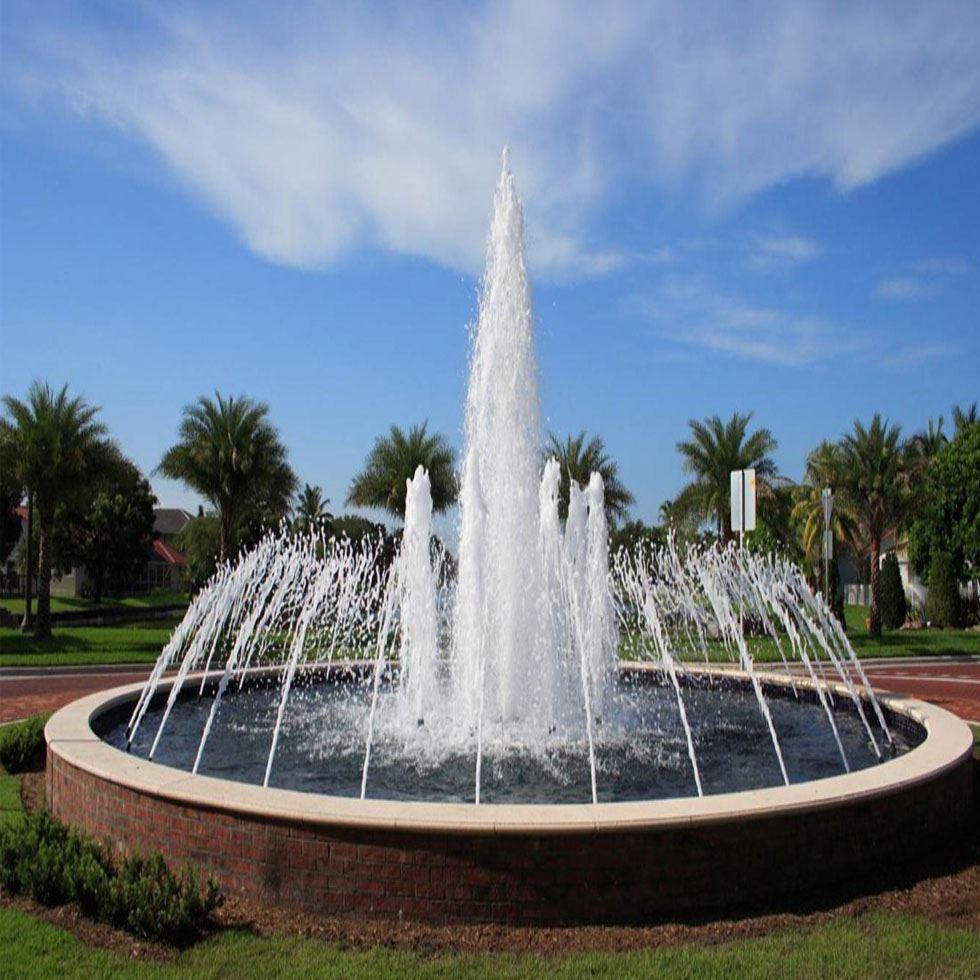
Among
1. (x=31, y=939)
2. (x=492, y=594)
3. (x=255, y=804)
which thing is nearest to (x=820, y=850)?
(x=255, y=804)

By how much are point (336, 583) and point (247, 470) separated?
398 inches

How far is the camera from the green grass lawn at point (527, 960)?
5023 millimetres

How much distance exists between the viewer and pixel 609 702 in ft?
42.5

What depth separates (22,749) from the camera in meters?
10.2

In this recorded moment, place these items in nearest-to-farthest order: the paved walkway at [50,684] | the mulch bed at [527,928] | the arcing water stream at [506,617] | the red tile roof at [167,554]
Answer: the mulch bed at [527,928] → the arcing water stream at [506,617] → the paved walkway at [50,684] → the red tile roof at [167,554]

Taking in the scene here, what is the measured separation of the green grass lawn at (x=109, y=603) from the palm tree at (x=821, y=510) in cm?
3359

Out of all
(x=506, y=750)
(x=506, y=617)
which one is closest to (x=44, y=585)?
(x=506, y=617)

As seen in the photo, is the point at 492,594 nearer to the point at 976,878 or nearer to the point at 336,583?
the point at 976,878

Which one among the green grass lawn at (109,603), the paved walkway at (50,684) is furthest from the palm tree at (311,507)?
the paved walkway at (50,684)

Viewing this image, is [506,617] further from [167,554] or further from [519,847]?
[167,554]

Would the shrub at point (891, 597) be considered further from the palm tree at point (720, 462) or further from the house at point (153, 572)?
the house at point (153, 572)

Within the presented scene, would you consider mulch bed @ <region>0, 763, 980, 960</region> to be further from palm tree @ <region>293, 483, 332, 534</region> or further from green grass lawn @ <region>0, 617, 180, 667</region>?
palm tree @ <region>293, 483, 332, 534</region>

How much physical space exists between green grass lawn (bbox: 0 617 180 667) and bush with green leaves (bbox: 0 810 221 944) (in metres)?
17.0

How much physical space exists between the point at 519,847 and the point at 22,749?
22.9ft
